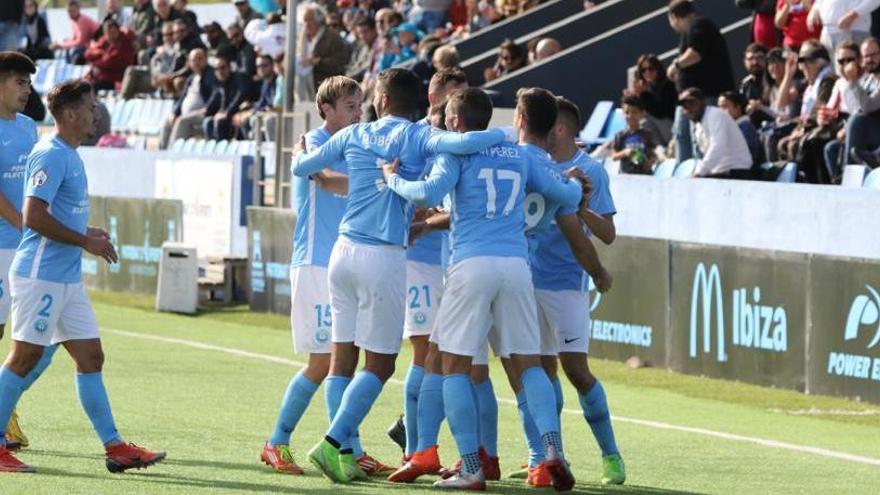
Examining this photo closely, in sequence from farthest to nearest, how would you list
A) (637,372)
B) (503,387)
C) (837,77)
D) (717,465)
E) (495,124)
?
(495,124)
(837,77)
(637,372)
(503,387)
(717,465)

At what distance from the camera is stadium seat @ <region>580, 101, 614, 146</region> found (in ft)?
75.3

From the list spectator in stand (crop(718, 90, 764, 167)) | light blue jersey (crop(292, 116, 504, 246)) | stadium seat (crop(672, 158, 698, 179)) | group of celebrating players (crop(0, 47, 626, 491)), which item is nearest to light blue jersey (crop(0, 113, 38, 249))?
group of celebrating players (crop(0, 47, 626, 491))

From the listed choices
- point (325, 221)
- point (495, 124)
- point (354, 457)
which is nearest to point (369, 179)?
point (325, 221)

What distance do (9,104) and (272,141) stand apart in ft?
46.8

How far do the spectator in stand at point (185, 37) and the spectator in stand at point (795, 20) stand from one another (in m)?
11.7

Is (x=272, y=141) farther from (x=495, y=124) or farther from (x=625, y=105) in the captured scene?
(x=625, y=105)

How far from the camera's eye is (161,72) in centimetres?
3133

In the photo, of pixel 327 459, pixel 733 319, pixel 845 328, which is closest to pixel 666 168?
pixel 733 319

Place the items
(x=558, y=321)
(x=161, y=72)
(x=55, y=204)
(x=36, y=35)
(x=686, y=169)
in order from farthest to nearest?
(x=36, y=35), (x=161, y=72), (x=686, y=169), (x=558, y=321), (x=55, y=204)

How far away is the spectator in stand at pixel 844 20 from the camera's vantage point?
1991 cm

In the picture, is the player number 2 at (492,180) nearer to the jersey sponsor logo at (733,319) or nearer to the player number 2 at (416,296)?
the player number 2 at (416,296)

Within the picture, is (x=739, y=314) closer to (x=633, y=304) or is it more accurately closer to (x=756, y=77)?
(x=633, y=304)

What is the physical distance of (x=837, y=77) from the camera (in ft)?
63.1

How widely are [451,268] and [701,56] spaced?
37.5ft
